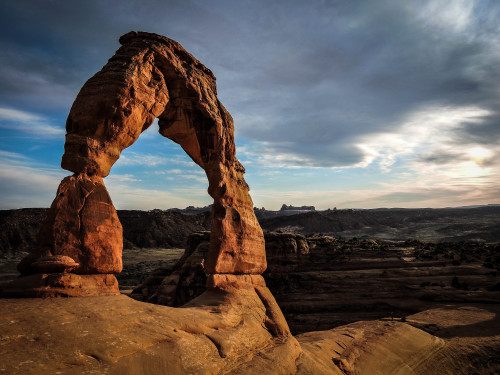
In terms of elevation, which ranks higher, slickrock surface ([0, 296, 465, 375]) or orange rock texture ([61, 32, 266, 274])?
orange rock texture ([61, 32, 266, 274])

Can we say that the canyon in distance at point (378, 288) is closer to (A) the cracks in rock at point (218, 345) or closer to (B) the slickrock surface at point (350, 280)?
(B) the slickrock surface at point (350, 280)

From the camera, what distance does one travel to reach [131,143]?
8008mm

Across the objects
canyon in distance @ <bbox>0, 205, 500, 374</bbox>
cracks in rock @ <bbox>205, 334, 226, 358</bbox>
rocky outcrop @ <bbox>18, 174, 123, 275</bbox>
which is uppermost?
rocky outcrop @ <bbox>18, 174, 123, 275</bbox>

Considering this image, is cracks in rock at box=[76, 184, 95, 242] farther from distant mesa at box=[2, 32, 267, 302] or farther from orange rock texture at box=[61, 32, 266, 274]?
orange rock texture at box=[61, 32, 266, 274]

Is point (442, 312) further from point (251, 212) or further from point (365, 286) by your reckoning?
point (251, 212)

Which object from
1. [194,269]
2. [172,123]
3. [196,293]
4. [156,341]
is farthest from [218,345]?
[194,269]

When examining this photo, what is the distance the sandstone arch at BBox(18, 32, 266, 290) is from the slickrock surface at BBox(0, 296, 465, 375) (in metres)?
1.03

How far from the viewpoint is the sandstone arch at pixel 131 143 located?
20.9ft

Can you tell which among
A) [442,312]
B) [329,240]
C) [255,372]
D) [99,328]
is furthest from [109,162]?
[329,240]

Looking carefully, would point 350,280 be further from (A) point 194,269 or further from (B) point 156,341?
(B) point 156,341

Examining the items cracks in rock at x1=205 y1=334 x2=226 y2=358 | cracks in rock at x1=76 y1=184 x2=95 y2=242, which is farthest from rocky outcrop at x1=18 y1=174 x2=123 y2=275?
cracks in rock at x1=205 y1=334 x2=226 y2=358

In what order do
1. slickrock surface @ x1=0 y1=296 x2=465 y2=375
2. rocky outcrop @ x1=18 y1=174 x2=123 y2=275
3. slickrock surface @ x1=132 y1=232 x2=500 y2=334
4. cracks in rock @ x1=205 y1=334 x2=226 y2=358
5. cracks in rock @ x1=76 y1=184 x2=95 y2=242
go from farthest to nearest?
1. slickrock surface @ x1=132 y1=232 x2=500 y2=334
2. cracks in rock @ x1=76 y1=184 x2=95 y2=242
3. cracks in rock @ x1=205 y1=334 x2=226 y2=358
4. rocky outcrop @ x1=18 y1=174 x2=123 y2=275
5. slickrock surface @ x1=0 y1=296 x2=465 y2=375

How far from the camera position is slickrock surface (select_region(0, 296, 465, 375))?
425 cm

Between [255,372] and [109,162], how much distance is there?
216 inches
